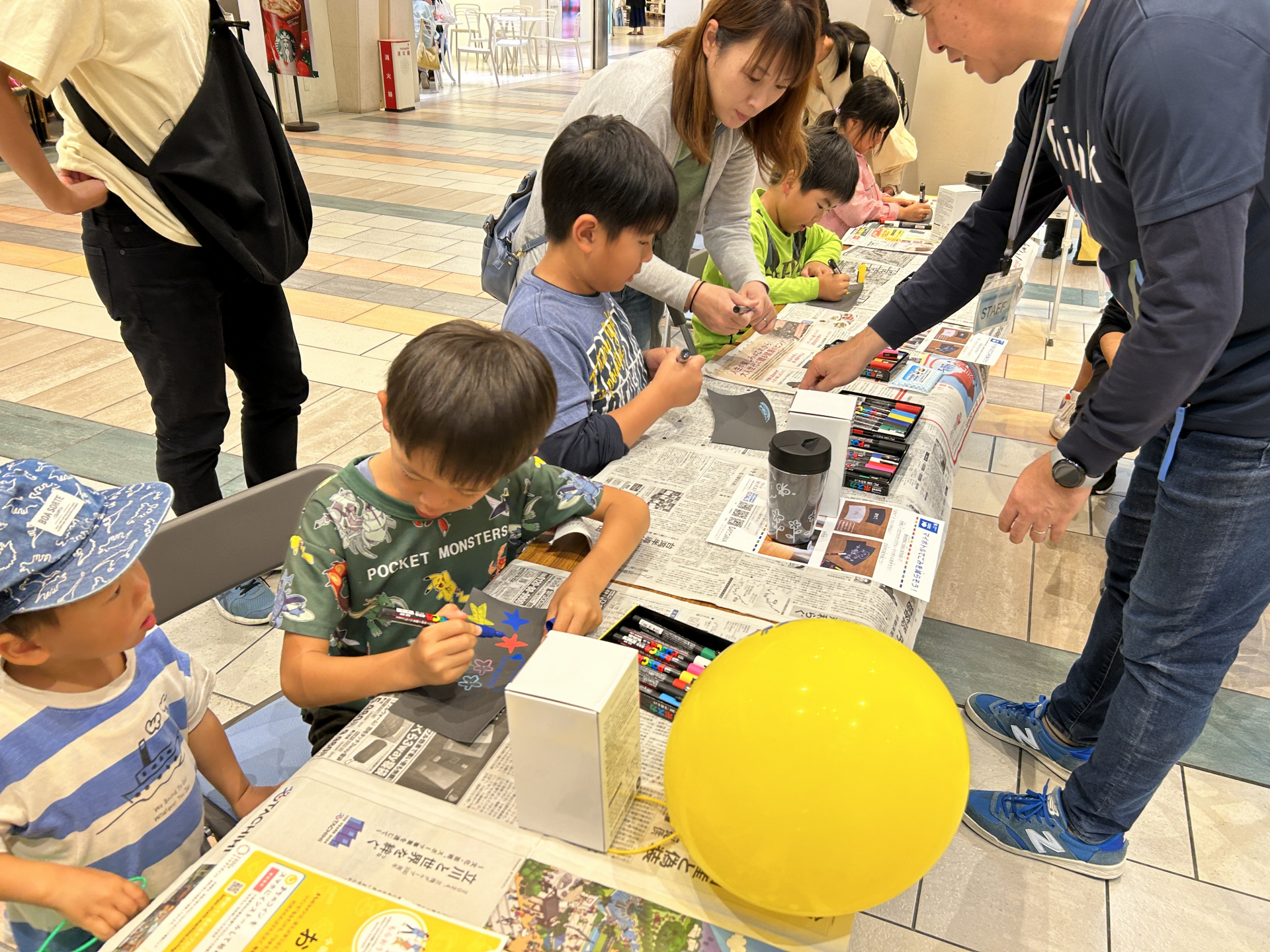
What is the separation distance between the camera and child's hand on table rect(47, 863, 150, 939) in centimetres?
79

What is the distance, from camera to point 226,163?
1.61 meters

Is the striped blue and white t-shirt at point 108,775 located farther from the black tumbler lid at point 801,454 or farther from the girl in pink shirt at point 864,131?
the girl in pink shirt at point 864,131

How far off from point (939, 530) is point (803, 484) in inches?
10.7

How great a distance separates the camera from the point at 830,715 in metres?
0.62

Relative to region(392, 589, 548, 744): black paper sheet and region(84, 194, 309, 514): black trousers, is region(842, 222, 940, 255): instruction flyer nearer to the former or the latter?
region(84, 194, 309, 514): black trousers

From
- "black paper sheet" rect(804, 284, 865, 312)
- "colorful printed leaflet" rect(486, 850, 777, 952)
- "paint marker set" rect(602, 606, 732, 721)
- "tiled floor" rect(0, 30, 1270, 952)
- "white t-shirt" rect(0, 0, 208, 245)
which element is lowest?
"tiled floor" rect(0, 30, 1270, 952)

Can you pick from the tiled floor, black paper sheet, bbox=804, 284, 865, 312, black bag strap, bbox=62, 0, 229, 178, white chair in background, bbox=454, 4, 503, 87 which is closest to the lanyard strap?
black paper sheet, bbox=804, 284, 865, 312

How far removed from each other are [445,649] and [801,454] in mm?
558

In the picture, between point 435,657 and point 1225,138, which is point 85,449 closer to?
point 435,657

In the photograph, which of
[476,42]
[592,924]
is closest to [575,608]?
[592,924]

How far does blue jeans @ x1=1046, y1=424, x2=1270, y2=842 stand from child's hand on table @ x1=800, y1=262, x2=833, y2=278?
3.97 feet

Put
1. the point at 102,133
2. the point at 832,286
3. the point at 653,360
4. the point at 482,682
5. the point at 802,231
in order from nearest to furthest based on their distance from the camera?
1. the point at 482,682
2. the point at 102,133
3. the point at 653,360
4. the point at 832,286
5. the point at 802,231

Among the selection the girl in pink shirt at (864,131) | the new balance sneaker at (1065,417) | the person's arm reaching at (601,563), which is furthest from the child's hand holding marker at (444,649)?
the girl in pink shirt at (864,131)

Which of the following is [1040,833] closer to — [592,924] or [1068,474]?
[1068,474]
